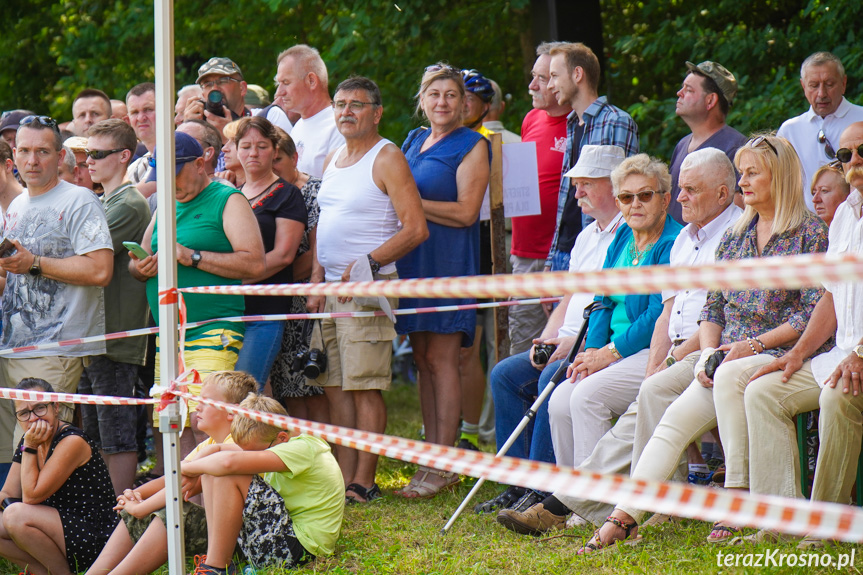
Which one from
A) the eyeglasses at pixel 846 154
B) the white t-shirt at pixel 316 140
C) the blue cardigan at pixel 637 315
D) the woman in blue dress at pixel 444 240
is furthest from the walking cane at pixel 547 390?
the white t-shirt at pixel 316 140

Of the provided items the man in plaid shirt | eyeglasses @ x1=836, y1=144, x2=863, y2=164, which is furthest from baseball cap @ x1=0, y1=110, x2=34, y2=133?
eyeglasses @ x1=836, y1=144, x2=863, y2=164

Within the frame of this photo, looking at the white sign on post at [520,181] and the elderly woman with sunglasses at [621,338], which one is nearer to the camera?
the elderly woman with sunglasses at [621,338]

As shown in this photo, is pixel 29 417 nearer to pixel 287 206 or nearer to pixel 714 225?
pixel 287 206

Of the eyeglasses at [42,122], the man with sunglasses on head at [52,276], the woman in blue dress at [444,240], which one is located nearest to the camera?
the man with sunglasses on head at [52,276]

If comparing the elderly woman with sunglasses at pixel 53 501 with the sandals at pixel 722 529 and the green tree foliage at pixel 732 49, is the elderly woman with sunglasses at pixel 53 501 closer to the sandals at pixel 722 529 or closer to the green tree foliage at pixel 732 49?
the sandals at pixel 722 529

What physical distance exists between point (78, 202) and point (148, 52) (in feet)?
21.5

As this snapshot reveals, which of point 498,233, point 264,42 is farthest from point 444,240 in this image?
point 264,42

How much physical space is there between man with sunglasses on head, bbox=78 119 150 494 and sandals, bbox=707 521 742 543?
2.97 metres

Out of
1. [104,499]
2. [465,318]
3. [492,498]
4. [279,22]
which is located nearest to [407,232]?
[465,318]

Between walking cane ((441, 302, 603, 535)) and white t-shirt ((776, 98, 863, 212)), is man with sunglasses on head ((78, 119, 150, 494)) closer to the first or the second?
walking cane ((441, 302, 603, 535))

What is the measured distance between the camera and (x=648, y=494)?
2148mm

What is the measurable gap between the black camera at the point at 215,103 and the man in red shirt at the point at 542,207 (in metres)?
2.12

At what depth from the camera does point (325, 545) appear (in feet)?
13.8

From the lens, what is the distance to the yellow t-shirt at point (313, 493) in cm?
412
